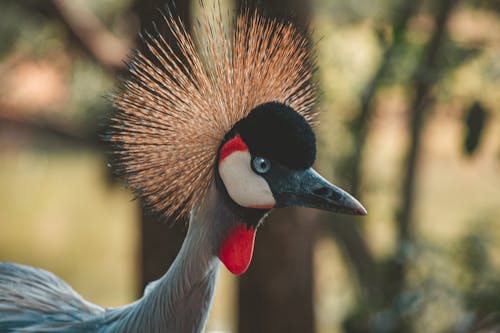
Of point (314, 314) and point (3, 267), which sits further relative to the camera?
point (314, 314)

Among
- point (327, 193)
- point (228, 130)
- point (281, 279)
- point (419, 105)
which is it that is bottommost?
point (281, 279)

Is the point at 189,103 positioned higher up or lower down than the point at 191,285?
higher up

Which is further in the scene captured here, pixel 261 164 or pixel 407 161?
pixel 407 161

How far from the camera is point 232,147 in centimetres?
118

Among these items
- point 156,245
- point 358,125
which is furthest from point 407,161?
point 156,245

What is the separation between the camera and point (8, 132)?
24.0ft

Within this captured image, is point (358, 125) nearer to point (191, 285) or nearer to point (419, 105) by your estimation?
point (419, 105)

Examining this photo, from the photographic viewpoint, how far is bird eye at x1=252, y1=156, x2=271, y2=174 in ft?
3.83

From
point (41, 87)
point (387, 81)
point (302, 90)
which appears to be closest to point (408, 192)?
point (387, 81)

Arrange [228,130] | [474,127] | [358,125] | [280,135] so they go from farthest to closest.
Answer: [358,125]
[474,127]
[228,130]
[280,135]

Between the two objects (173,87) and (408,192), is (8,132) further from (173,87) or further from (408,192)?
(173,87)

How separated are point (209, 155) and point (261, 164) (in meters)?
0.11

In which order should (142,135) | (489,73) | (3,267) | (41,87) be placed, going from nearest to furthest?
1. (142,135)
2. (3,267)
3. (489,73)
4. (41,87)

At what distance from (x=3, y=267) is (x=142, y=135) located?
1.39 ft
